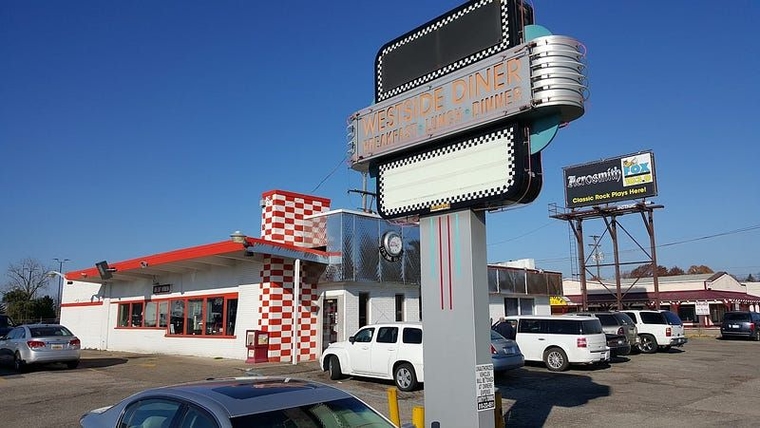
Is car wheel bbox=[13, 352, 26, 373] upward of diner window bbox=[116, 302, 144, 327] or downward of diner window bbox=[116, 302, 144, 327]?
downward

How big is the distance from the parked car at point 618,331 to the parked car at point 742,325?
53.9ft

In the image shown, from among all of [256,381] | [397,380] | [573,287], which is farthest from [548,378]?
[573,287]

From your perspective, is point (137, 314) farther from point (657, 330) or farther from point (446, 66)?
point (446, 66)

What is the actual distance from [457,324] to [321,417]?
3.58 meters

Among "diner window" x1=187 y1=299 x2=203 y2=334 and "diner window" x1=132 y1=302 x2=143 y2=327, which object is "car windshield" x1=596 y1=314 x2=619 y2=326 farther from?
"diner window" x1=132 y1=302 x2=143 y2=327

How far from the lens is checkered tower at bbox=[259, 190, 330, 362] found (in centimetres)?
1991

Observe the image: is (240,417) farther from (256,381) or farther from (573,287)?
(573,287)

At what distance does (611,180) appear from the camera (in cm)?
4384

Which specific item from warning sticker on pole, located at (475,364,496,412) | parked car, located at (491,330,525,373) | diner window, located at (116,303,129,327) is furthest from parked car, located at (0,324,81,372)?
warning sticker on pole, located at (475,364,496,412)

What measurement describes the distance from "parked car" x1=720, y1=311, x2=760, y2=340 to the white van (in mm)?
23556

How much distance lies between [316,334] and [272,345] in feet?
5.95

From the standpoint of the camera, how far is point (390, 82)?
30.5 feet

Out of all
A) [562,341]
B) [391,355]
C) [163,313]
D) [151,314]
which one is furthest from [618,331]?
[151,314]

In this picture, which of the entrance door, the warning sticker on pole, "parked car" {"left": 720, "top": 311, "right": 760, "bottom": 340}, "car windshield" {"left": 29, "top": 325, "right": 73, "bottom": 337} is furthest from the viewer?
"parked car" {"left": 720, "top": 311, "right": 760, "bottom": 340}
